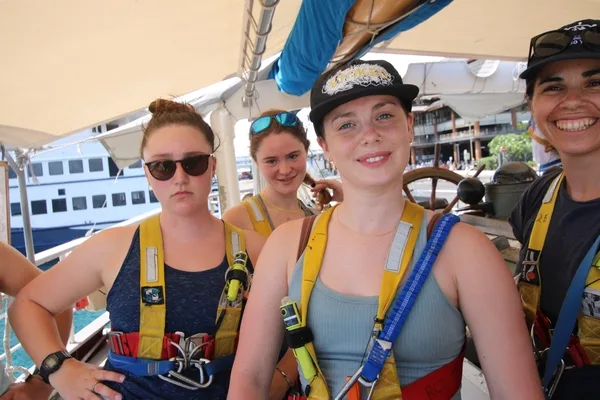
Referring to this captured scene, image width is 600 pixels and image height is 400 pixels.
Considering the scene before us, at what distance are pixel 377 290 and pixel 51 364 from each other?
1.23 metres

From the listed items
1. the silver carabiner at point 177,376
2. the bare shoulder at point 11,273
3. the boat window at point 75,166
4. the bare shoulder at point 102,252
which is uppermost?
the boat window at point 75,166

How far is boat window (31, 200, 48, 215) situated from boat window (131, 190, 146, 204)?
16.2ft

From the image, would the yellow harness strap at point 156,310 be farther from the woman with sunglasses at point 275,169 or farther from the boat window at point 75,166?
the boat window at point 75,166

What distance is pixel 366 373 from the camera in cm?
96

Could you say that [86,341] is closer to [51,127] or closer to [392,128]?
[51,127]

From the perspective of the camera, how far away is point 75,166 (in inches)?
955

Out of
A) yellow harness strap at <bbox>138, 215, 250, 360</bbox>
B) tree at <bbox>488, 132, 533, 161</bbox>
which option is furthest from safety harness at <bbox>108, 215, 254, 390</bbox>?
tree at <bbox>488, 132, 533, 161</bbox>

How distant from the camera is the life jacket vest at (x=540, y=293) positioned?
1146 mm

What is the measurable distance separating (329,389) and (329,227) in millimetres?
455

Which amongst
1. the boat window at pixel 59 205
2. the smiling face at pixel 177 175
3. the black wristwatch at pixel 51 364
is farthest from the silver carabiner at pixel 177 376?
the boat window at pixel 59 205

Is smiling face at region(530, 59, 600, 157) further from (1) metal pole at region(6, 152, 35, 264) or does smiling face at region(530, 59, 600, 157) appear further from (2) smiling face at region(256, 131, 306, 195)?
(1) metal pole at region(6, 152, 35, 264)

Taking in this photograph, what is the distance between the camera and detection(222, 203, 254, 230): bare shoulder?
7.26ft

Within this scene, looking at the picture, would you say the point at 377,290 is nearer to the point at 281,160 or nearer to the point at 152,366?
the point at 152,366

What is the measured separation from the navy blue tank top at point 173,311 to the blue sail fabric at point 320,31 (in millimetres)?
1448
